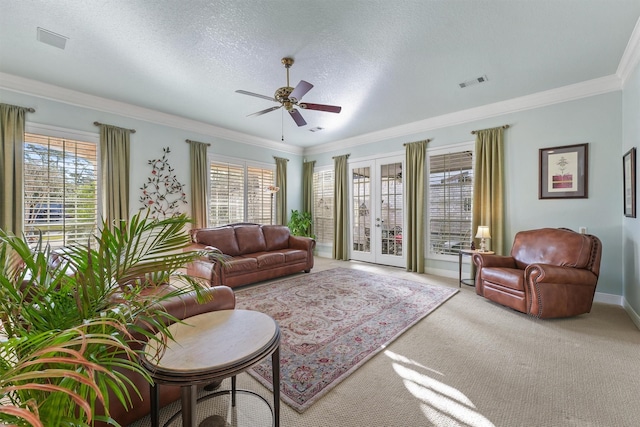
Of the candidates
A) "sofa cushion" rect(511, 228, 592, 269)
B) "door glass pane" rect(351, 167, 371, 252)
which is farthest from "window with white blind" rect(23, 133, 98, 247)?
"sofa cushion" rect(511, 228, 592, 269)

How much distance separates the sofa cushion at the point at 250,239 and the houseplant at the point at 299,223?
5.03 ft

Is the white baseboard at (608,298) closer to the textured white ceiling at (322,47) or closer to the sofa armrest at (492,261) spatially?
the sofa armrest at (492,261)

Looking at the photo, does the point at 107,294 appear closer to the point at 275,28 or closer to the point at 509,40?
the point at 275,28

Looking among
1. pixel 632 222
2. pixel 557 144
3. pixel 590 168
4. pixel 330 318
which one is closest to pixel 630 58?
pixel 557 144

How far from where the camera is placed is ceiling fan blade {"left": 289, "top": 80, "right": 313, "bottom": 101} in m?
2.80

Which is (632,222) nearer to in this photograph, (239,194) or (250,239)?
(250,239)

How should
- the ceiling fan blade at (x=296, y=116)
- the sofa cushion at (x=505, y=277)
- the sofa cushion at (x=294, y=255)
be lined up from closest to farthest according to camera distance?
the sofa cushion at (x=505, y=277)
the ceiling fan blade at (x=296, y=116)
the sofa cushion at (x=294, y=255)

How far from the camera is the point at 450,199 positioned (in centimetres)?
500

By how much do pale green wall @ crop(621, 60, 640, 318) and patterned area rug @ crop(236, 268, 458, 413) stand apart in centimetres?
189

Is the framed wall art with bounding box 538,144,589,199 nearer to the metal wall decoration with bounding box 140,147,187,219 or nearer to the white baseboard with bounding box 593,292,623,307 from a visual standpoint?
the white baseboard with bounding box 593,292,623,307

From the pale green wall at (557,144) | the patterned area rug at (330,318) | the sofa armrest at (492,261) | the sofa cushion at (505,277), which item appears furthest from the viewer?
the sofa armrest at (492,261)

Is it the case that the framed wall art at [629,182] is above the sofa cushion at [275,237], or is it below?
above

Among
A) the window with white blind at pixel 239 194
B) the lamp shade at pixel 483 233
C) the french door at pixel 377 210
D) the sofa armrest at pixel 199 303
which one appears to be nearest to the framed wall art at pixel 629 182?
the lamp shade at pixel 483 233

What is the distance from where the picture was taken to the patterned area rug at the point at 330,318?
208 cm
